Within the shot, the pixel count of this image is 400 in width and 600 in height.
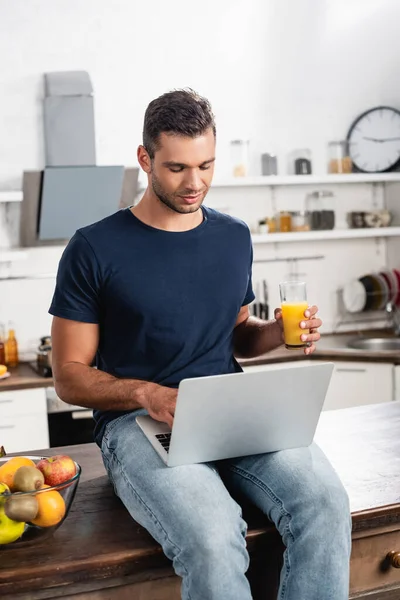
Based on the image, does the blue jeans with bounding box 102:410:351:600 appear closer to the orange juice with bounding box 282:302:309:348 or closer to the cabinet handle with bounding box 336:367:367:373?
the orange juice with bounding box 282:302:309:348

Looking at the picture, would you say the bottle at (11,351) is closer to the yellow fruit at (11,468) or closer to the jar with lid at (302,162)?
the jar with lid at (302,162)

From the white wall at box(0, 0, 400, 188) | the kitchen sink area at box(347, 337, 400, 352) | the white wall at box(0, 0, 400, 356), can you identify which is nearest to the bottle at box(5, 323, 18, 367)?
the white wall at box(0, 0, 400, 356)

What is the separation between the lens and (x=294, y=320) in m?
2.07

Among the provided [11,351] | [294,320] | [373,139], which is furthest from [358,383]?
[294,320]

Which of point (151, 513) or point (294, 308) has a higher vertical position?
point (294, 308)

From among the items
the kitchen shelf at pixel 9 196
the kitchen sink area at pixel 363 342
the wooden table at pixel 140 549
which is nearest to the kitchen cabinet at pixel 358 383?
the kitchen sink area at pixel 363 342

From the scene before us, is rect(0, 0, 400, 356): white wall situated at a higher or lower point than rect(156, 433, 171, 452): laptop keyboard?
higher

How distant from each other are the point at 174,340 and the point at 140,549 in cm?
59

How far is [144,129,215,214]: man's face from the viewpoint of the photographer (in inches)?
78.9

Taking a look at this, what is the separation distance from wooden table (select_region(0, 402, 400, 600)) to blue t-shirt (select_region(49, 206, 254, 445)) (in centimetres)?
31

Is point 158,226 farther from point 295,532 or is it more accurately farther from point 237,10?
point 237,10

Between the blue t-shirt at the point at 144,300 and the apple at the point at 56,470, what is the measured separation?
1.12 feet

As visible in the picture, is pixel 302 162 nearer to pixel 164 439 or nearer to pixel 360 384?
pixel 360 384

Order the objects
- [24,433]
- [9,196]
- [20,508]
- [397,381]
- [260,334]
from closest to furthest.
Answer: [20,508]
[260,334]
[24,433]
[9,196]
[397,381]
